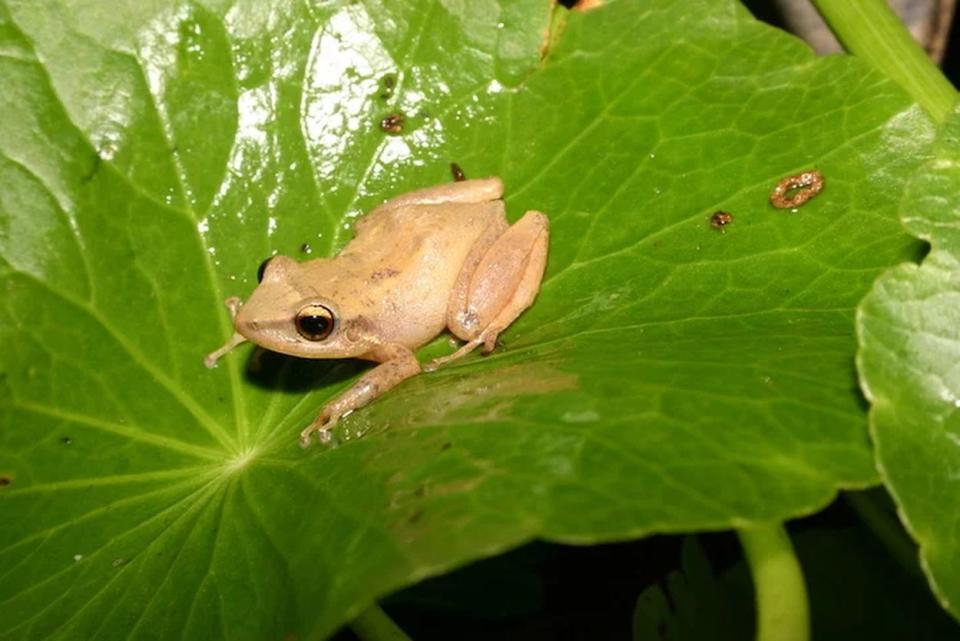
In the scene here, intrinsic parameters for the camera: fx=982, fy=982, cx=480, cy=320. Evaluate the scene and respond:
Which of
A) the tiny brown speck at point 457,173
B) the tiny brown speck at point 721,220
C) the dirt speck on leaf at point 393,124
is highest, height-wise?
the dirt speck on leaf at point 393,124

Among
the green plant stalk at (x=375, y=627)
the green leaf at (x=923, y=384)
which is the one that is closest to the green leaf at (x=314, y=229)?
the green leaf at (x=923, y=384)

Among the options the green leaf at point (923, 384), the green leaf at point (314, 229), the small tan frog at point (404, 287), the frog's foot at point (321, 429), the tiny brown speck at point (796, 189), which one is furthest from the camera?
the small tan frog at point (404, 287)

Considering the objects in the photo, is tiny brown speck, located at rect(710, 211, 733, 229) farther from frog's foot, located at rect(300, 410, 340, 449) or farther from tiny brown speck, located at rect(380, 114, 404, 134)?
frog's foot, located at rect(300, 410, 340, 449)

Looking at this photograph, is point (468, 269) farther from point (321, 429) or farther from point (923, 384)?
point (923, 384)

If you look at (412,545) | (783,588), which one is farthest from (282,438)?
(783,588)

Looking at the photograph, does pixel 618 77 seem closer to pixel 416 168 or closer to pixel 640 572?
pixel 416 168

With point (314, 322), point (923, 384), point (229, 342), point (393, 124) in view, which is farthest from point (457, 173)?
point (923, 384)

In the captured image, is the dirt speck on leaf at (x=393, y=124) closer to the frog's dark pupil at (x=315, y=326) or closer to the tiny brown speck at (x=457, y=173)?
the tiny brown speck at (x=457, y=173)
